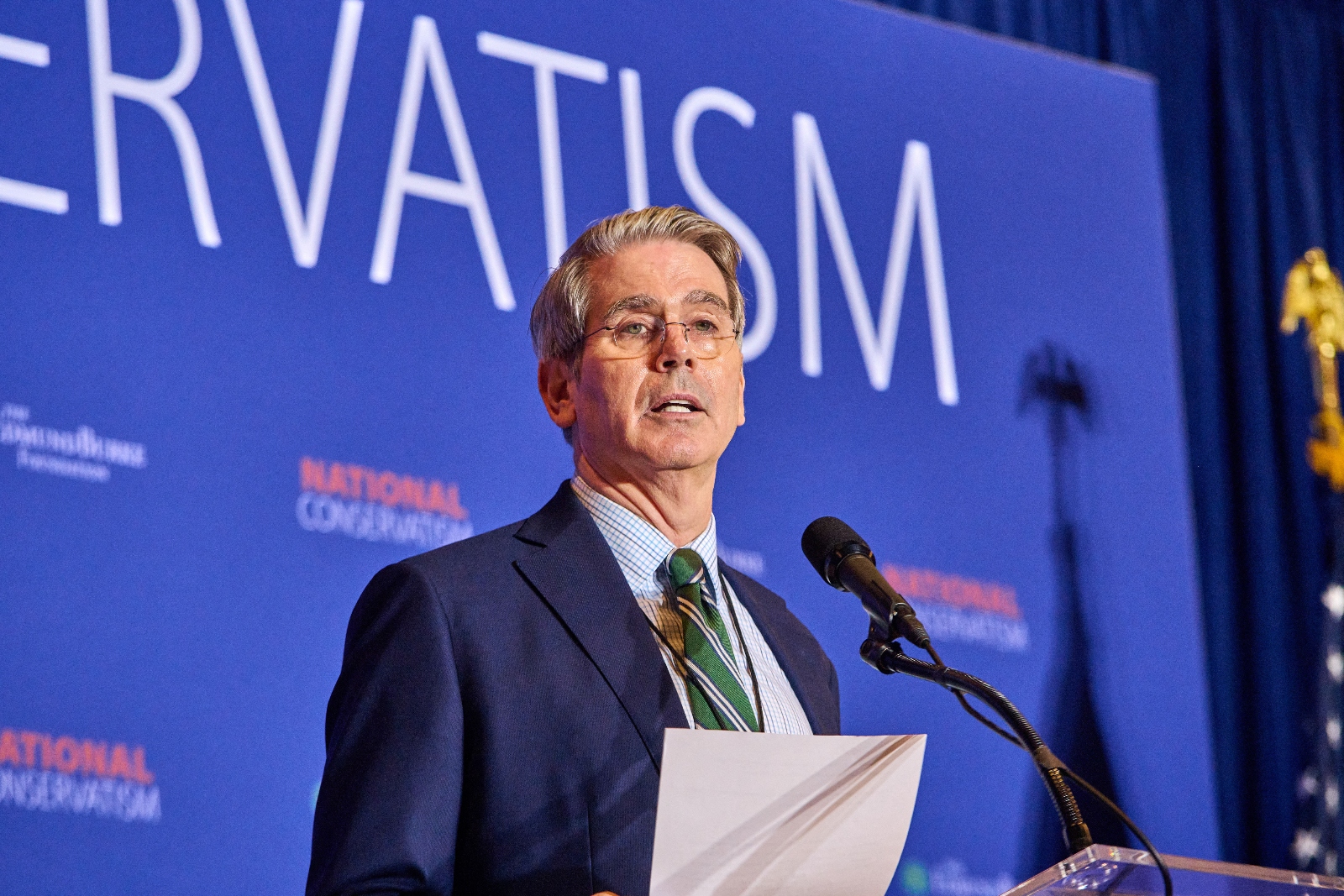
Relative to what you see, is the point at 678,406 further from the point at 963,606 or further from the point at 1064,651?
the point at 1064,651

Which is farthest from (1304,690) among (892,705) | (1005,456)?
(892,705)

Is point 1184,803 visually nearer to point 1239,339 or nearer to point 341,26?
point 1239,339

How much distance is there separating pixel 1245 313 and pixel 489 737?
3878mm

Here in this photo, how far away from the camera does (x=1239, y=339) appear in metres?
4.78

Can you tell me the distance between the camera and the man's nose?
193 cm

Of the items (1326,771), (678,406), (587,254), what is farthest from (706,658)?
(1326,771)

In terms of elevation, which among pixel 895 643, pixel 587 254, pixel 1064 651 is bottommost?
pixel 895 643

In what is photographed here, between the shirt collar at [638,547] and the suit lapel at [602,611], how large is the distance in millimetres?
30

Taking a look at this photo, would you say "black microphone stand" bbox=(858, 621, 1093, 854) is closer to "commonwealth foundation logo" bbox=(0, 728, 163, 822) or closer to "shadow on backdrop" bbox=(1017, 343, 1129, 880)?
"commonwealth foundation logo" bbox=(0, 728, 163, 822)

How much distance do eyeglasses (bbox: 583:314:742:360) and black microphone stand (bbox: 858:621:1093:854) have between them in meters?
0.57

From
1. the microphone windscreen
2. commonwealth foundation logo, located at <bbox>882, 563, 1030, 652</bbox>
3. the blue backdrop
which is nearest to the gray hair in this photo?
the microphone windscreen

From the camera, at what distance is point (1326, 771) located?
4.27 meters

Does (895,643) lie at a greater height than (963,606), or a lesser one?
lesser

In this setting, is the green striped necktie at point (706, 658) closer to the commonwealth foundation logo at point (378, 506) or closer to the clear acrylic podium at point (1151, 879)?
the clear acrylic podium at point (1151, 879)
